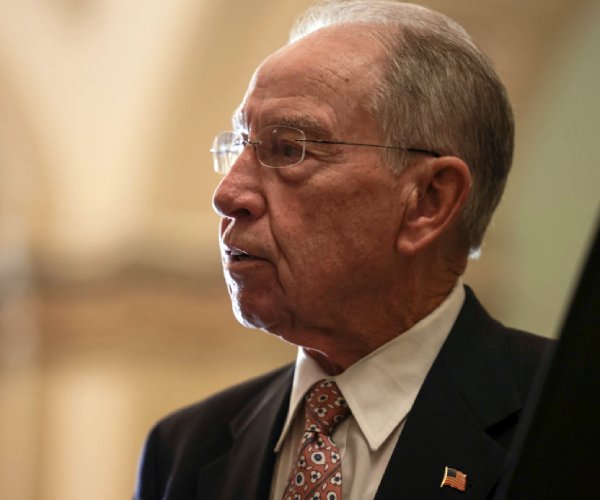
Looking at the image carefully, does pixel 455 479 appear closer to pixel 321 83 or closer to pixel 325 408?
pixel 325 408

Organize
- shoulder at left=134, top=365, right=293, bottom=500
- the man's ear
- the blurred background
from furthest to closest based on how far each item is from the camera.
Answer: the blurred background
shoulder at left=134, top=365, right=293, bottom=500
the man's ear

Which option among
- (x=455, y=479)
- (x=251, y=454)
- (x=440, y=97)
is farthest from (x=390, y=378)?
(x=440, y=97)

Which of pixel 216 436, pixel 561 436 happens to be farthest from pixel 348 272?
pixel 561 436

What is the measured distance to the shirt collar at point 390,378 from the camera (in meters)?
1.91

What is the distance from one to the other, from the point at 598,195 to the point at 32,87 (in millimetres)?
3101

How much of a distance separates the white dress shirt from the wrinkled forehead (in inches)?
19.3

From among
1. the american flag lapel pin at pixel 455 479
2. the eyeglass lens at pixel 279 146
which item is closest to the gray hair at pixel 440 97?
the eyeglass lens at pixel 279 146

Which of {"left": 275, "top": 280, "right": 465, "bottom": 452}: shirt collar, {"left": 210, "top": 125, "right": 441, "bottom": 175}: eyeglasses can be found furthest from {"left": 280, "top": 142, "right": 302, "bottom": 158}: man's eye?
{"left": 275, "top": 280, "right": 465, "bottom": 452}: shirt collar

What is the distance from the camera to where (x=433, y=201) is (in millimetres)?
2031

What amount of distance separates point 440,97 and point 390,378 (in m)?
0.62

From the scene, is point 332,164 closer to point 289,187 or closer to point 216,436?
point 289,187

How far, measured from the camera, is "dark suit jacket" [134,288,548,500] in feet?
5.84

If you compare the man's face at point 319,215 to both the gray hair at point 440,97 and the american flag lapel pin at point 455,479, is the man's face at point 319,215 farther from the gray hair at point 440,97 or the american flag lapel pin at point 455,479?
the american flag lapel pin at point 455,479

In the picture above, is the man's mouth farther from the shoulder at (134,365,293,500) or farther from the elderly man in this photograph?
the shoulder at (134,365,293,500)
